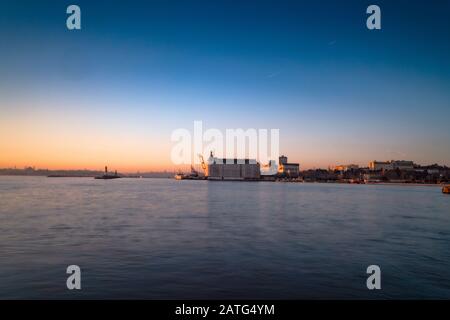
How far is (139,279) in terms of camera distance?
545 inches

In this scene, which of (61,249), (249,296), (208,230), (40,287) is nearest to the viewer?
(249,296)

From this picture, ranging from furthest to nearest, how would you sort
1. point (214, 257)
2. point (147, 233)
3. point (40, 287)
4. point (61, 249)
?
point (147, 233) → point (61, 249) → point (214, 257) → point (40, 287)

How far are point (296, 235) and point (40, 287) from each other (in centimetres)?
1627

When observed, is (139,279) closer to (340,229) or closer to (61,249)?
(61,249)

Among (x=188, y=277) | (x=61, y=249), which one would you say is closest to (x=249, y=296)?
(x=188, y=277)

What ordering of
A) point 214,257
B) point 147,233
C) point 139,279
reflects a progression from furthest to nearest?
point 147,233 → point 214,257 → point 139,279
